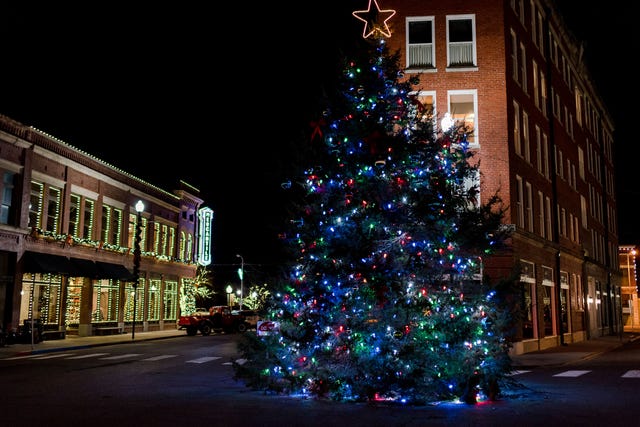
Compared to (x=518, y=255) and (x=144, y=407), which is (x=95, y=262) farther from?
(x=144, y=407)

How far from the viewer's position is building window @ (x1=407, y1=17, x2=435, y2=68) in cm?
2847

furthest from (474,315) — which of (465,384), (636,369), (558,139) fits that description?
(558,139)

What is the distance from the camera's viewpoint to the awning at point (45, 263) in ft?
101

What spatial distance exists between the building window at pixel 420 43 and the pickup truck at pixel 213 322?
22.5 metres

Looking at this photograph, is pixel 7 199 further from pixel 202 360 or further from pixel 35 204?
pixel 202 360

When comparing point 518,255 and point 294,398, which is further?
point 518,255

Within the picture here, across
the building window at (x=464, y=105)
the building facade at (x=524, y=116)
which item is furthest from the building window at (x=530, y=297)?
the building window at (x=464, y=105)

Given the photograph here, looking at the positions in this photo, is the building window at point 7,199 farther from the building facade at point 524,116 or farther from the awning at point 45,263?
the building facade at point 524,116

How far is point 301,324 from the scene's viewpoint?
42.4ft

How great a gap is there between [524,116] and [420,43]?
638 centimetres

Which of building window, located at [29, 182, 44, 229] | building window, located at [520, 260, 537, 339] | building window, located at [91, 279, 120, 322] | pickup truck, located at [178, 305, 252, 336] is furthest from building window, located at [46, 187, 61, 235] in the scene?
building window, located at [520, 260, 537, 339]

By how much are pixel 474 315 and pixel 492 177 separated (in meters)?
15.8

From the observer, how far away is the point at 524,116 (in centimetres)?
3103

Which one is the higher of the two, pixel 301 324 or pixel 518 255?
pixel 518 255
